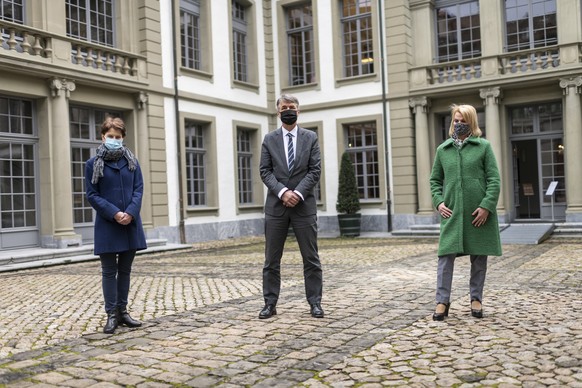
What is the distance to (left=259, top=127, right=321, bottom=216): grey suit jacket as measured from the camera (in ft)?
17.0

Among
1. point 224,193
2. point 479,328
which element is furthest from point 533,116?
point 479,328

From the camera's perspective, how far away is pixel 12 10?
1229 centimetres

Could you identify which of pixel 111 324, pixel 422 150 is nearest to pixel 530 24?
pixel 422 150

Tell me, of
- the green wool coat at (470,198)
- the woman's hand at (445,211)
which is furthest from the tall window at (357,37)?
the woman's hand at (445,211)

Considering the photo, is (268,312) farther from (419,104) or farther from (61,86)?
(419,104)

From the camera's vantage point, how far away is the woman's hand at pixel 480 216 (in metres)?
4.85

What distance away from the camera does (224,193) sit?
17.0m

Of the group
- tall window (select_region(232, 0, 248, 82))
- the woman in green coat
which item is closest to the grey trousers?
the woman in green coat

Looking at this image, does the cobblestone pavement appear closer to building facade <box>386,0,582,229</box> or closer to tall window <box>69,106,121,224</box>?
tall window <box>69,106,121,224</box>

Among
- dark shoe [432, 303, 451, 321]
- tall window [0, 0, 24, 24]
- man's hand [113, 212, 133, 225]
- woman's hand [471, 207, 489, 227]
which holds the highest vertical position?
tall window [0, 0, 24, 24]

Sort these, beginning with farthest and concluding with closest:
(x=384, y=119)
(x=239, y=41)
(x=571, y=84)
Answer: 1. (x=239, y=41)
2. (x=384, y=119)
3. (x=571, y=84)

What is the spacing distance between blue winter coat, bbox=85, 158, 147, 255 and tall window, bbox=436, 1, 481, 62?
45.6 feet

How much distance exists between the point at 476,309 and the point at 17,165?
1019 cm

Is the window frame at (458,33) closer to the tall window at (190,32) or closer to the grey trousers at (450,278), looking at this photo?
the tall window at (190,32)
